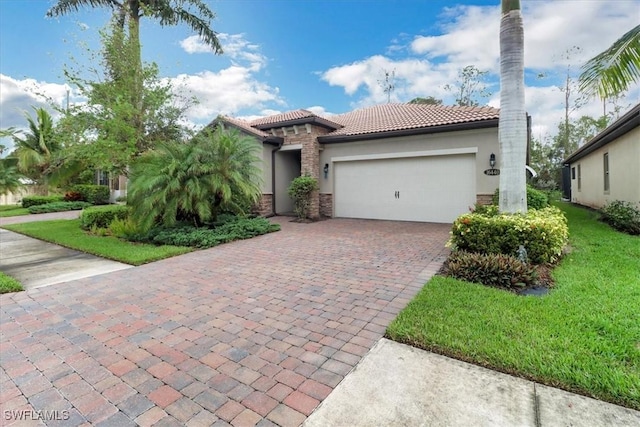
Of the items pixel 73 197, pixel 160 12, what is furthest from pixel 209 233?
pixel 73 197

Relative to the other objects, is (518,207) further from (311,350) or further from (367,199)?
(367,199)

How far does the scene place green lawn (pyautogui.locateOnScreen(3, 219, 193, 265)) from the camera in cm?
708

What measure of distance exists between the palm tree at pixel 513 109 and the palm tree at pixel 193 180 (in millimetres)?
6745

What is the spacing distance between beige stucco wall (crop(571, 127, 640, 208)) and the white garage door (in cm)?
430

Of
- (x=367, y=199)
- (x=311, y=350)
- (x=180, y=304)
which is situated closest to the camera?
(x=311, y=350)

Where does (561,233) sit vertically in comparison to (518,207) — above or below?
below

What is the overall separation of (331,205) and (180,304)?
985cm

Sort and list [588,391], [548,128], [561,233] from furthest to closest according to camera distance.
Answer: [548,128]
[561,233]
[588,391]

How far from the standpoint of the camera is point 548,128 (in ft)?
103

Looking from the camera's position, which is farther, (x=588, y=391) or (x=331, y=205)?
(x=331, y=205)

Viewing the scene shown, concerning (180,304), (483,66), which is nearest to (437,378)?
(180,304)

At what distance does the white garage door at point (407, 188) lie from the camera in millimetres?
11469

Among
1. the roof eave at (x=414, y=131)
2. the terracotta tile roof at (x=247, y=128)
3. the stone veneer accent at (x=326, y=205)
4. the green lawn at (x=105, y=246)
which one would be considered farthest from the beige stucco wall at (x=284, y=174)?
the green lawn at (x=105, y=246)

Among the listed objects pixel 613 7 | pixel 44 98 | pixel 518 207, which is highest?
pixel 613 7
